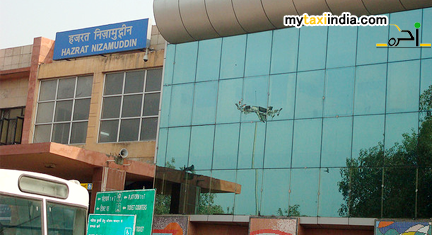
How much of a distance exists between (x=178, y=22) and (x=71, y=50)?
7.95 m

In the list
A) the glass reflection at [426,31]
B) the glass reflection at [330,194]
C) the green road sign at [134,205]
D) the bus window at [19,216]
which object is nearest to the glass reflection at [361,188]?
the glass reflection at [330,194]

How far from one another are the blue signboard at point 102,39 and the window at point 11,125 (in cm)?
361

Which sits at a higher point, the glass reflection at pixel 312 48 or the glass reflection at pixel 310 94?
the glass reflection at pixel 312 48

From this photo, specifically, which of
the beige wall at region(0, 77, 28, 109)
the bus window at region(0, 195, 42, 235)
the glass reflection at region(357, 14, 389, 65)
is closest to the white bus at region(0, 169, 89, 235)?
the bus window at region(0, 195, 42, 235)

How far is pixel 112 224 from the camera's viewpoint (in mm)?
17125

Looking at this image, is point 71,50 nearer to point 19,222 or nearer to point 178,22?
point 178,22

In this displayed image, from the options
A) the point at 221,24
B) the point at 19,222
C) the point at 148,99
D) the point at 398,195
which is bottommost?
the point at 19,222

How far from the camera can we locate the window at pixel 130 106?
2700cm

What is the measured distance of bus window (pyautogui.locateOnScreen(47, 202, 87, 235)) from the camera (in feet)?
34.1

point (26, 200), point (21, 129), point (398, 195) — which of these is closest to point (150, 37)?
point (21, 129)

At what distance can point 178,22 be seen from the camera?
2472 centimetres

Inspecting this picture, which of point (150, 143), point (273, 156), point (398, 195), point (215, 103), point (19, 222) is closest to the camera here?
point (19, 222)

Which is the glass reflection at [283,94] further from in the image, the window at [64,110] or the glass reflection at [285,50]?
the window at [64,110]

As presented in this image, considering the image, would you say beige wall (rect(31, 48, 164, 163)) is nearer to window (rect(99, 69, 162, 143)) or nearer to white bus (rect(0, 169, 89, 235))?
window (rect(99, 69, 162, 143))
